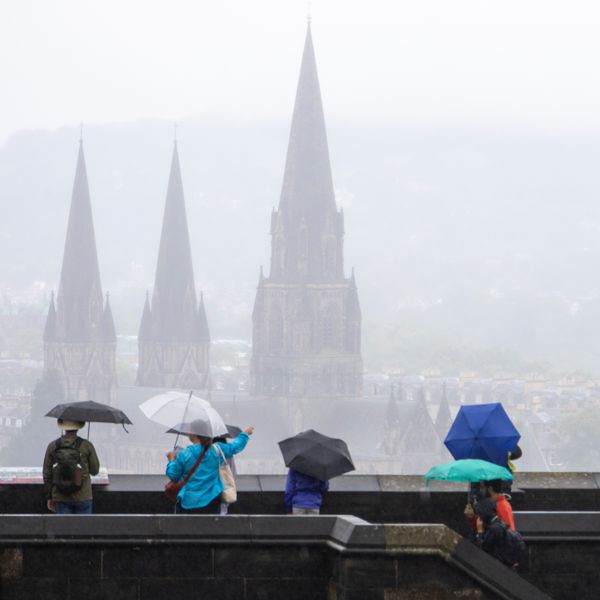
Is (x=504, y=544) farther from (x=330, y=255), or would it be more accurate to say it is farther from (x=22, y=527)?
(x=330, y=255)

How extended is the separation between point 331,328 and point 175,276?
15.0 m

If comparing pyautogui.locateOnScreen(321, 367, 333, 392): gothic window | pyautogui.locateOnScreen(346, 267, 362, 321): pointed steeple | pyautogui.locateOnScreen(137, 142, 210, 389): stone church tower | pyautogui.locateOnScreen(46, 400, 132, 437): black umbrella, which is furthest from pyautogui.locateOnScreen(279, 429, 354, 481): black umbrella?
pyautogui.locateOnScreen(321, 367, 333, 392): gothic window

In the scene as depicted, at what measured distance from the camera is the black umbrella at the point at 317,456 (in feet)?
42.4

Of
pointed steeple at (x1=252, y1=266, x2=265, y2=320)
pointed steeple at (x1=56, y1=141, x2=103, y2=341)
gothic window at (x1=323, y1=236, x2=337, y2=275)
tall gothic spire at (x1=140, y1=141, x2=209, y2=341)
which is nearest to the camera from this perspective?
gothic window at (x1=323, y1=236, x2=337, y2=275)

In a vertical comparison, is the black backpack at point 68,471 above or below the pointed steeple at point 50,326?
below

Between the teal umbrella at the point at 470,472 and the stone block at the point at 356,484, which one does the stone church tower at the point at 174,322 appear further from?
the teal umbrella at the point at 470,472

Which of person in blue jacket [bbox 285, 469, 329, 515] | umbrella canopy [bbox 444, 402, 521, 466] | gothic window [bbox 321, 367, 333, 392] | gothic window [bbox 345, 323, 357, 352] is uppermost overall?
gothic window [bbox 345, 323, 357, 352]

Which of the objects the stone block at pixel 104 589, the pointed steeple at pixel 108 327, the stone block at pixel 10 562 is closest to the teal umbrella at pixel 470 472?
the stone block at pixel 104 589

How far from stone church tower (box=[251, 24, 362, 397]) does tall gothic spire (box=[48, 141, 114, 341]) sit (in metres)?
15.7

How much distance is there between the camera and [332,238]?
161 m

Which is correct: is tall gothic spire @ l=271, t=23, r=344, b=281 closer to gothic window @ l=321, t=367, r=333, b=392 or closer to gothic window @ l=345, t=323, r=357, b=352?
gothic window @ l=345, t=323, r=357, b=352

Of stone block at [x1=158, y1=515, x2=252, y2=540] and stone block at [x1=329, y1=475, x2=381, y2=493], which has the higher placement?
stone block at [x1=329, y1=475, x2=381, y2=493]

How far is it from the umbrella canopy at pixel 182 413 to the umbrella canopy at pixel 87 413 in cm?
24

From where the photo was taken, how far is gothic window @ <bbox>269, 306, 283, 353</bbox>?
16775 centimetres
